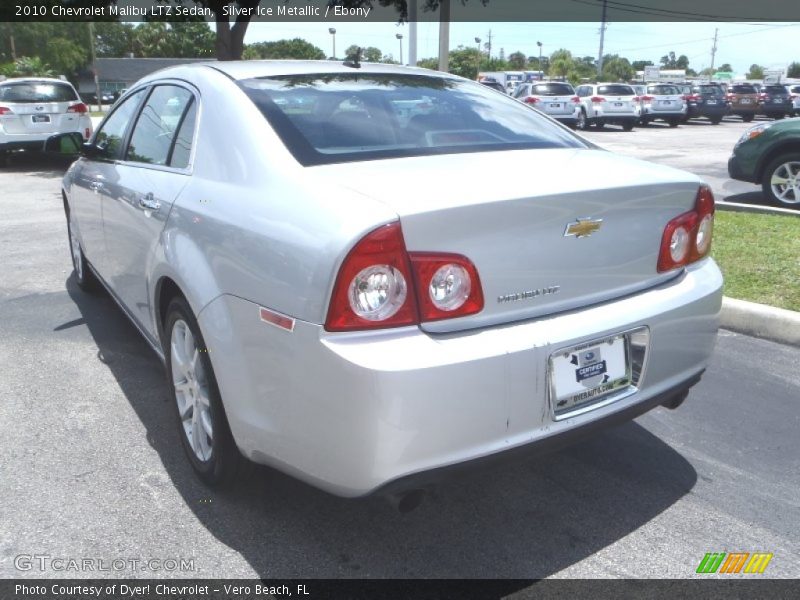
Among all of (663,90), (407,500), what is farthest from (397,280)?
(663,90)

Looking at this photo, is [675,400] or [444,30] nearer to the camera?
[675,400]

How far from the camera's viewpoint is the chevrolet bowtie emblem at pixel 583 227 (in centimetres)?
251

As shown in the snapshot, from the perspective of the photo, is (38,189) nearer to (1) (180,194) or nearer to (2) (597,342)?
(1) (180,194)

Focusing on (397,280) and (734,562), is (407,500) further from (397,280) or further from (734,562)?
(734,562)

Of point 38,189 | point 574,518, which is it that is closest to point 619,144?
point 38,189

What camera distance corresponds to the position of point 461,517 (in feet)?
9.42

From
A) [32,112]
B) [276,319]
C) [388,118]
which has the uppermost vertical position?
[388,118]

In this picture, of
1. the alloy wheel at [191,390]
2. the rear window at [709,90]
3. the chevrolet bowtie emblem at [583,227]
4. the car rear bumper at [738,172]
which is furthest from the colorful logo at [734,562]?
the rear window at [709,90]

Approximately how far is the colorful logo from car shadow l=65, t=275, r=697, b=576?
0.27 metres

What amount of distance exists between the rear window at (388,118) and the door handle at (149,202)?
64 centimetres

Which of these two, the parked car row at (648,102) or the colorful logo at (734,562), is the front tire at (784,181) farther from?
the parked car row at (648,102)

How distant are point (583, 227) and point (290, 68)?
5.59 ft

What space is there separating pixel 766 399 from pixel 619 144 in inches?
690

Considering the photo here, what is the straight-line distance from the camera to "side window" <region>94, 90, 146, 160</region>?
4191 millimetres
